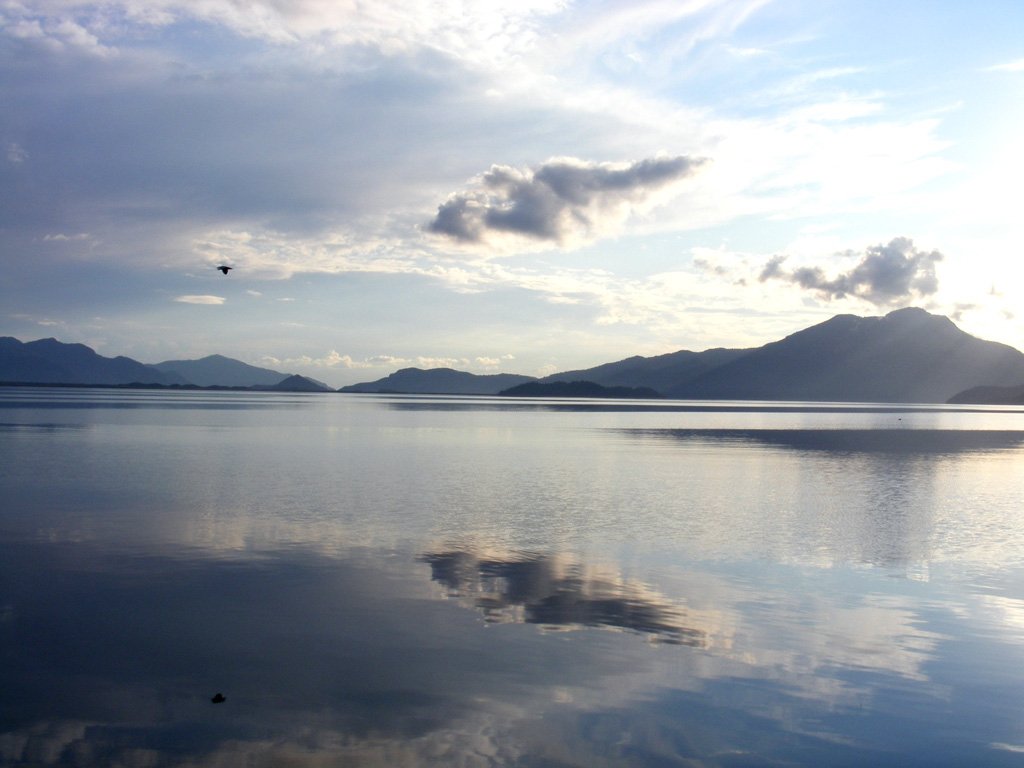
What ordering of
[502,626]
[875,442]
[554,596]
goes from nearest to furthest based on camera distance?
[502,626], [554,596], [875,442]

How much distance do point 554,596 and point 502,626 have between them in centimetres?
191

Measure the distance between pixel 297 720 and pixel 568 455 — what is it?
1305 inches

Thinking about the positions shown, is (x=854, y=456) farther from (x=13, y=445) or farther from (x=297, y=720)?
(x=13, y=445)

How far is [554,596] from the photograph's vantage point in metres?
13.7

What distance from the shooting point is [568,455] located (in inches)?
1628

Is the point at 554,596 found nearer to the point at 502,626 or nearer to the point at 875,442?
the point at 502,626

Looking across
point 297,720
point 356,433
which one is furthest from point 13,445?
point 297,720

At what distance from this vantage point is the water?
8.47 m

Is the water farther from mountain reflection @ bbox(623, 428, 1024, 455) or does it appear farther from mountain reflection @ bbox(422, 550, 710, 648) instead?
mountain reflection @ bbox(623, 428, 1024, 455)

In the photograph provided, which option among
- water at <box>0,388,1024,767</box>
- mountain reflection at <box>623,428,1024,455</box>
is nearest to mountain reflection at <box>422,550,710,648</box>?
water at <box>0,388,1024,767</box>

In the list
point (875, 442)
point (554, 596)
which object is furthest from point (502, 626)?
point (875, 442)

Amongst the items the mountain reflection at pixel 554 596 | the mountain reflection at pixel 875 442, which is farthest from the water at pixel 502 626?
the mountain reflection at pixel 875 442

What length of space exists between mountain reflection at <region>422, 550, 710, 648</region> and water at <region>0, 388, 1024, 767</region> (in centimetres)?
7

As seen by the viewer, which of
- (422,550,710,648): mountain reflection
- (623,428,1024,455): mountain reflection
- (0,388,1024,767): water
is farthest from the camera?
(623,428,1024,455): mountain reflection
